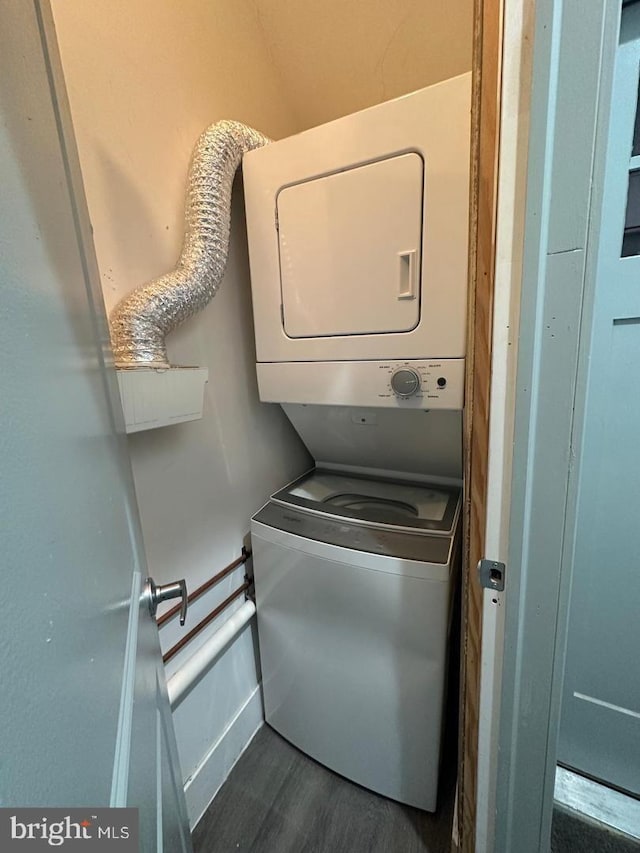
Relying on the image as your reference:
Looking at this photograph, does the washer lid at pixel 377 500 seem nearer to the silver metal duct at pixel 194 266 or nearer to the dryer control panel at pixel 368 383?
the dryer control panel at pixel 368 383

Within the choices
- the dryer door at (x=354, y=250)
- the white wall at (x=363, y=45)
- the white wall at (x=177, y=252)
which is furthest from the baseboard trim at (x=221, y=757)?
the white wall at (x=363, y=45)

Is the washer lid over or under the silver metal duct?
under

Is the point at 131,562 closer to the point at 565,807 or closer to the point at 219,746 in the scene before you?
the point at 219,746

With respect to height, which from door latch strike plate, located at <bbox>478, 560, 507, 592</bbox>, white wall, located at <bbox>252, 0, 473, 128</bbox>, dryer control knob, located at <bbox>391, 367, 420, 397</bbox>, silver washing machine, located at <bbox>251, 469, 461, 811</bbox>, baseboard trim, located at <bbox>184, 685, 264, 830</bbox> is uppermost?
white wall, located at <bbox>252, 0, 473, 128</bbox>

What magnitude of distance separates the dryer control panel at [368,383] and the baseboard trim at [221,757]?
50.2 inches

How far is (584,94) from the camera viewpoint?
0.53m

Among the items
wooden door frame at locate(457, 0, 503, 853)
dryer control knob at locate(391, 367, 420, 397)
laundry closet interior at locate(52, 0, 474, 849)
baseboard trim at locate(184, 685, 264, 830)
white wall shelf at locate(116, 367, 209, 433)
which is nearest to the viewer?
wooden door frame at locate(457, 0, 503, 853)

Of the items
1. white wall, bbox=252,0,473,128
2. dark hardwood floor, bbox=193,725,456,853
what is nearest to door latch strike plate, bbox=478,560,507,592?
dark hardwood floor, bbox=193,725,456,853

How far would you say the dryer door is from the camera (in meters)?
1.01

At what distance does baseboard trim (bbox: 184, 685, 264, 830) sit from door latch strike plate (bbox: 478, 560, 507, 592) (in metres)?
1.23

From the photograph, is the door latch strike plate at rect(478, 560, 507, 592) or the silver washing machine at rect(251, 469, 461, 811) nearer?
the door latch strike plate at rect(478, 560, 507, 592)

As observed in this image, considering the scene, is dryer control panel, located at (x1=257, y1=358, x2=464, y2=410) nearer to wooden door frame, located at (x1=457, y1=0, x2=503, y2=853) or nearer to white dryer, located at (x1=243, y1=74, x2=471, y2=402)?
white dryer, located at (x1=243, y1=74, x2=471, y2=402)

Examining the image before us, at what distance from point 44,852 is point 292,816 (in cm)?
142

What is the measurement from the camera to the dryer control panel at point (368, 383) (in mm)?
1032
